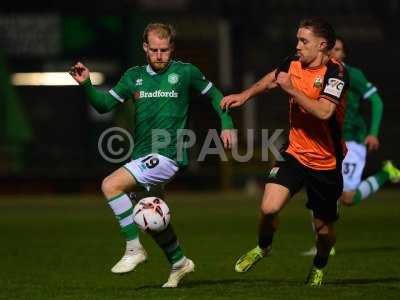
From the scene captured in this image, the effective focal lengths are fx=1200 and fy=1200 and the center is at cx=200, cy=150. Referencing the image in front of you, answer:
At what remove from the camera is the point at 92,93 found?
9398 millimetres

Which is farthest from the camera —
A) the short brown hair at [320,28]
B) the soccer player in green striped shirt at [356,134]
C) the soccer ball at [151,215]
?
the soccer player in green striped shirt at [356,134]

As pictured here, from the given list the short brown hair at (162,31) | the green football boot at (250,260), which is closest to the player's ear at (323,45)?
the short brown hair at (162,31)

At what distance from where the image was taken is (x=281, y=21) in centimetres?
2689

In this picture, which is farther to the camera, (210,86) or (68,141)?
(68,141)

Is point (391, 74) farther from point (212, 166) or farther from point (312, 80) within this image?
point (312, 80)

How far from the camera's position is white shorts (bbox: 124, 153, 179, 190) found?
9.24 m

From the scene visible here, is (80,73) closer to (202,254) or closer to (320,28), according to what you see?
(320,28)

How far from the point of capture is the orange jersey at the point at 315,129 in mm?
9211

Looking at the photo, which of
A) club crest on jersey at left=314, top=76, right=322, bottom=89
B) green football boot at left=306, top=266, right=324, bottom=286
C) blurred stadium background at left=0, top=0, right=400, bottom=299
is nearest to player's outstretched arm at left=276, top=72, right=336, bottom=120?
club crest on jersey at left=314, top=76, right=322, bottom=89

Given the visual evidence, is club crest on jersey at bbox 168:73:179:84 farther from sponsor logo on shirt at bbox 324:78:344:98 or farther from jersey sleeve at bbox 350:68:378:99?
jersey sleeve at bbox 350:68:378:99

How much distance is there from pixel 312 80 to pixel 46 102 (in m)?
17.4

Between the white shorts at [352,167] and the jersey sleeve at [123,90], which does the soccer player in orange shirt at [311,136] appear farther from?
the white shorts at [352,167]

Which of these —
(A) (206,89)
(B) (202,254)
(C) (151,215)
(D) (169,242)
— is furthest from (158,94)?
(B) (202,254)

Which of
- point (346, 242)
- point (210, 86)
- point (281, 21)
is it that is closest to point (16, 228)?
point (346, 242)
